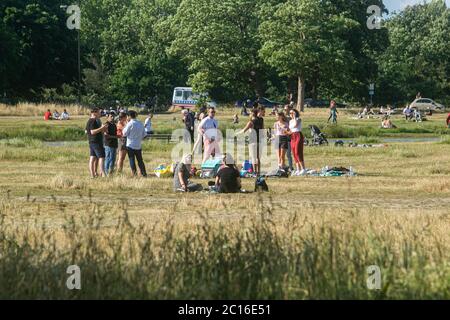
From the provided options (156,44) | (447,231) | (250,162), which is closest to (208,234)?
(447,231)

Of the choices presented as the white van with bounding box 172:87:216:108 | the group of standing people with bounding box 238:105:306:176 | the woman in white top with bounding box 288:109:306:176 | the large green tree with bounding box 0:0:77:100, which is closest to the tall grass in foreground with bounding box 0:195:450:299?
the group of standing people with bounding box 238:105:306:176

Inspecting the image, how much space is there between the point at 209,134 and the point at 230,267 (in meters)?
17.4

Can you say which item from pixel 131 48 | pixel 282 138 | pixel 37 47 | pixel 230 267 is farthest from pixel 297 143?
pixel 131 48

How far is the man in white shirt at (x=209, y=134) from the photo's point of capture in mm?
26344

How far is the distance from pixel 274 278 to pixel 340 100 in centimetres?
8725

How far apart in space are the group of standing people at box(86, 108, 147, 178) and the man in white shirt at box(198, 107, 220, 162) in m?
2.23

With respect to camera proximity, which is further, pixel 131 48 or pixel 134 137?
pixel 131 48

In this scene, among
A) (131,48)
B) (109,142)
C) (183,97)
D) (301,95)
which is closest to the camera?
(109,142)

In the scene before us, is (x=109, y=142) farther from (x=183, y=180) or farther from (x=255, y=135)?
(x=183, y=180)

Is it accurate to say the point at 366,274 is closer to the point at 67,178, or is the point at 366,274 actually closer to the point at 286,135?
the point at 67,178

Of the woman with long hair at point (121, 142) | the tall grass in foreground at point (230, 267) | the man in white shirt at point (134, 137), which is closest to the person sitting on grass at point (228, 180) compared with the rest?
the man in white shirt at point (134, 137)

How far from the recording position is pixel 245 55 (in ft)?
281

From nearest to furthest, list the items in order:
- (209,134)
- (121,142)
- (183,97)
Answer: (121,142) < (209,134) < (183,97)

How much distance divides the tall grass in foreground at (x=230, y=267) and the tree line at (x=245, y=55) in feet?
226
